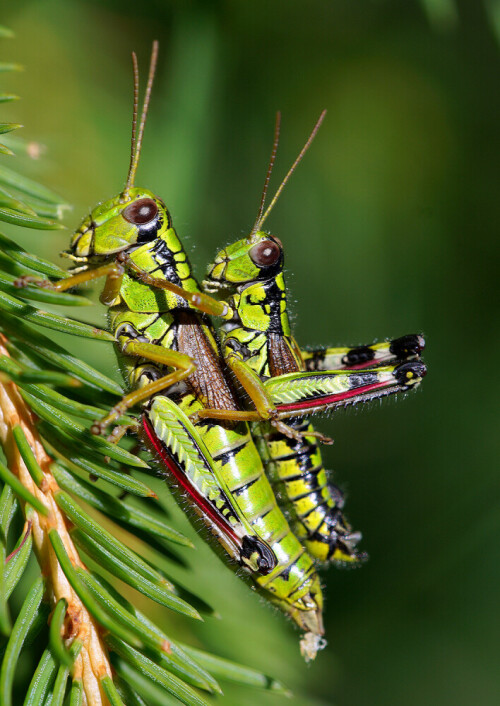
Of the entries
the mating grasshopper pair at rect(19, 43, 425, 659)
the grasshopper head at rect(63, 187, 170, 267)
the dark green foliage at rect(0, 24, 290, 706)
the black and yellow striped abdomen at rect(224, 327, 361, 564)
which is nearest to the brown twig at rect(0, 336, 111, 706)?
the dark green foliage at rect(0, 24, 290, 706)

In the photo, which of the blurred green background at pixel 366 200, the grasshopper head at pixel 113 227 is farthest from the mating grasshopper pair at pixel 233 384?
the blurred green background at pixel 366 200

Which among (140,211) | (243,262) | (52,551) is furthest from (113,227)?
(52,551)

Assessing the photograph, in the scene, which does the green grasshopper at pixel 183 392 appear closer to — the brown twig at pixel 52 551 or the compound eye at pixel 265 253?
the compound eye at pixel 265 253

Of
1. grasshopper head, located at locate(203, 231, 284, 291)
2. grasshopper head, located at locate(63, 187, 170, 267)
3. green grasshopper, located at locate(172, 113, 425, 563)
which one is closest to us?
grasshopper head, located at locate(63, 187, 170, 267)

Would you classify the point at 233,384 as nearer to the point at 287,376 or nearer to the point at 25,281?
the point at 287,376

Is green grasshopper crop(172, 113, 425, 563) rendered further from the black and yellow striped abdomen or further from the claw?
the claw

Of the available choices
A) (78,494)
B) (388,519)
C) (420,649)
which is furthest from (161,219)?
(420,649)
